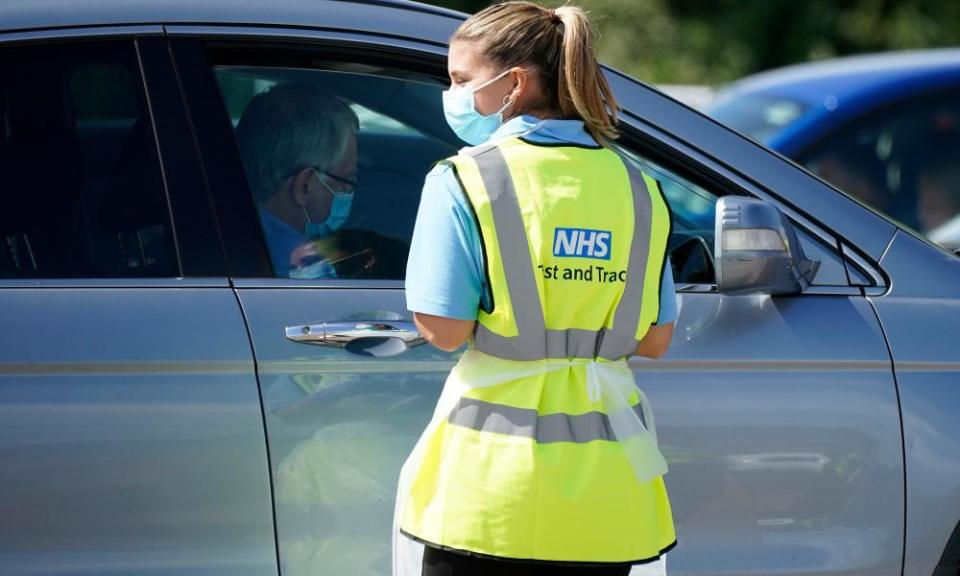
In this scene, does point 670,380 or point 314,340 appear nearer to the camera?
point 314,340

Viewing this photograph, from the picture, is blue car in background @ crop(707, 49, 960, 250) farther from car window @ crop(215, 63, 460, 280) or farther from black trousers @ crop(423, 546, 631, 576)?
black trousers @ crop(423, 546, 631, 576)

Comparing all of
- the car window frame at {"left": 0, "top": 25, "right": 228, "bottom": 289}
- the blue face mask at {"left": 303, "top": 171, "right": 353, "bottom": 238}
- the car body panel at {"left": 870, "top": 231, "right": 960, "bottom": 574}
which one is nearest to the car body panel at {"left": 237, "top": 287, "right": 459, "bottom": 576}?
the car window frame at {"left": 0, "top": 25, "right": 228, "bottom": 289}

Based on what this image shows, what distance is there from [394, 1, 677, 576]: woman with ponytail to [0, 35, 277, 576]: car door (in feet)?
1.74

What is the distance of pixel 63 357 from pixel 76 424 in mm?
128

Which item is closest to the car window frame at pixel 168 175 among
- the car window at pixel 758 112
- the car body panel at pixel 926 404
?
the car body panel at pixel 926 404

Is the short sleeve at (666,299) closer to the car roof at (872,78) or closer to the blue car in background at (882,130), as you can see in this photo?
the blue car in background at (882,130)

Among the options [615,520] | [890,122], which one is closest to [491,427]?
[615,520]

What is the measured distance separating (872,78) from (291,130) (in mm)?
4850

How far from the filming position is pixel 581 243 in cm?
215

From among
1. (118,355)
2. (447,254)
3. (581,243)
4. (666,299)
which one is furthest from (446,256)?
(118,355)

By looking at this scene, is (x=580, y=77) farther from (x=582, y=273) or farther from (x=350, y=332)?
(x=350, y=332)

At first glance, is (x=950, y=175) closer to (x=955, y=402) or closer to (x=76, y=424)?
(x=955, y=402)

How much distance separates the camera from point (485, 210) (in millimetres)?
2121

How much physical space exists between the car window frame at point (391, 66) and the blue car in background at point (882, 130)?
3.95 m
